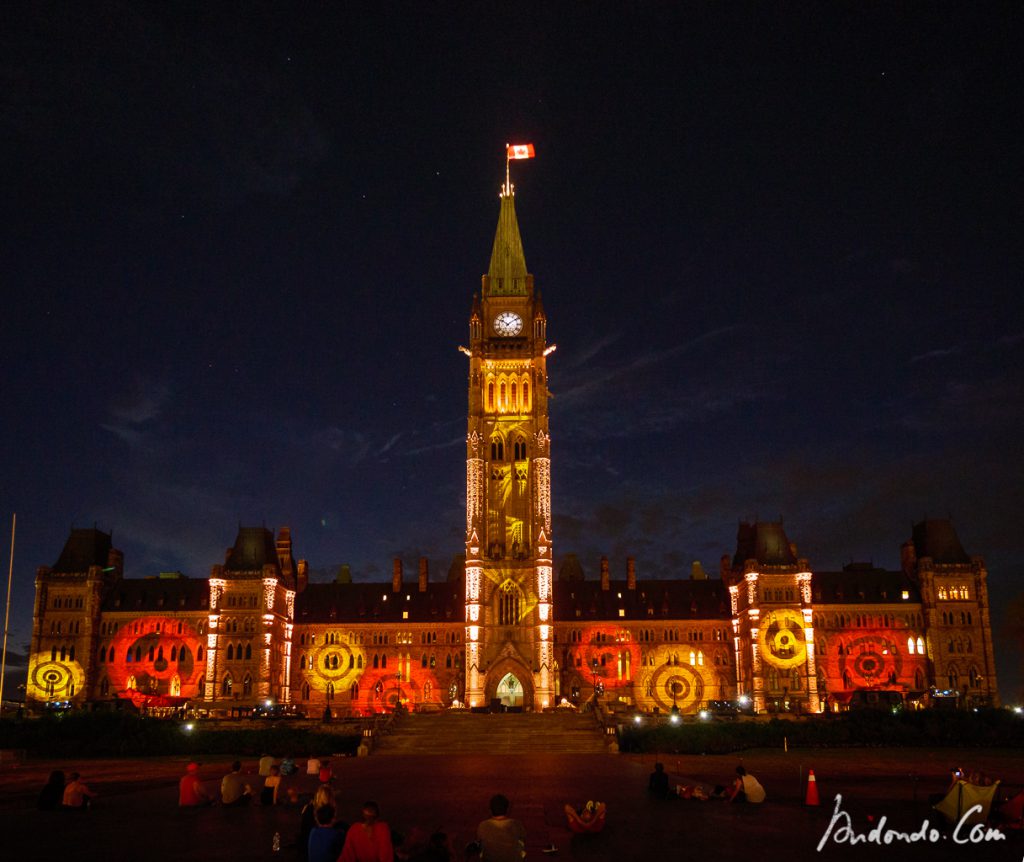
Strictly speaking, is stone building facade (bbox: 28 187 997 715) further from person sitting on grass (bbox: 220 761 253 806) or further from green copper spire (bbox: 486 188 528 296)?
person sitting on grass (bbox: 220 761 253 806)

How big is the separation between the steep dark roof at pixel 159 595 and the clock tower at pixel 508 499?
33616 mm

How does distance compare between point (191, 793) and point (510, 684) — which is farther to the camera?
point (510, 684)

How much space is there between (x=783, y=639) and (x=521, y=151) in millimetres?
61327

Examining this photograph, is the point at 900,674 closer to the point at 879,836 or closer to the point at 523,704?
the point at 523,704

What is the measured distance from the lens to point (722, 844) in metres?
23.1

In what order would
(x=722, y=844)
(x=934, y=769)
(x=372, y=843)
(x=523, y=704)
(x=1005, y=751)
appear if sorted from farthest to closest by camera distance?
(x=523, y=704)
(x=1005, y=751)
(x=934, y=769)
(x=722, y=844)
(x=372, y=843)

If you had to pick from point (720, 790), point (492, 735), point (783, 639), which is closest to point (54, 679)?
point (492, 735)

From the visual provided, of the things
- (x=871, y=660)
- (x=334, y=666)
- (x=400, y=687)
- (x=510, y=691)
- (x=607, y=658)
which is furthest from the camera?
(x=334, y=666)

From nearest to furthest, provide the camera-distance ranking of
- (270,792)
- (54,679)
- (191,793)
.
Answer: (191,793) < (270,792) < (54,679)

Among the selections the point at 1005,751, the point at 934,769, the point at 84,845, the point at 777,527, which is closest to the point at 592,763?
the point at 934,769

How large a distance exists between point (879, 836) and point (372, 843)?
13.0 m

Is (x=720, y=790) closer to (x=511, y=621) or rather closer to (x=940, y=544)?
(x=511, y=621)

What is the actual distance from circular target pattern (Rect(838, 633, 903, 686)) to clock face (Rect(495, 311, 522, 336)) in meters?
51.4

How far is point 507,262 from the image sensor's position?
12500 cm
